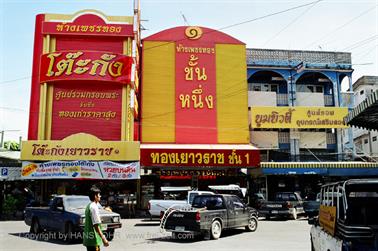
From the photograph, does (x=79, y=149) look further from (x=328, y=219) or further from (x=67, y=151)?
(x=328, y=219)

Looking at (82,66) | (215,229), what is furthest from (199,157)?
(215,229)

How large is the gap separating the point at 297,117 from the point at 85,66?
1674 cm

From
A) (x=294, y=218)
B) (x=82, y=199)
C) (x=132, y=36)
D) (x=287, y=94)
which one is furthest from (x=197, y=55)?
(x=82, y=199)

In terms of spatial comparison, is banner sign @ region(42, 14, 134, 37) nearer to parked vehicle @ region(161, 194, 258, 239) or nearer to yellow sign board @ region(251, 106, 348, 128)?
yellow sign board @ region(251, 106, 348, 128)

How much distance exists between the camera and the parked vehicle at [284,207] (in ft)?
72.0

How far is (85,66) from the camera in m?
26.2

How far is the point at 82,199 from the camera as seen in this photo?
47.6 ft

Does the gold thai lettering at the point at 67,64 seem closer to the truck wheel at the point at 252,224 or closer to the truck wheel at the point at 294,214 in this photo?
the truck wheel at the point at 252,224

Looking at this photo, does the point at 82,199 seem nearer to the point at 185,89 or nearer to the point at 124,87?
the point at 124,87

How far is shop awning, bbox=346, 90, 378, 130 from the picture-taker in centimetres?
989

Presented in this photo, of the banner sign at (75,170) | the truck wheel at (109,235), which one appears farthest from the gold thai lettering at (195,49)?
the truck wheel at (109,235)

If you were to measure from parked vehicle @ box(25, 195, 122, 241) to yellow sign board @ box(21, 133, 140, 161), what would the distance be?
8.70m

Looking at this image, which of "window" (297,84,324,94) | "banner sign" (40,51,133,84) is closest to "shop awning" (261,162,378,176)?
"window" (297,84,324,94)

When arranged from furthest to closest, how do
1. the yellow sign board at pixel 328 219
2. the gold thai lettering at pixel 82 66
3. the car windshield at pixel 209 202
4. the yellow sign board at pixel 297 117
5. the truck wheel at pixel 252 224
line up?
the yellow sign board at pixel 297 117, the gold thai lettering at pixel 82 66, the truck wheel at pixel 252 224, the car windshield at pixel 209 202, the yellow sign board at pixel 328 219
